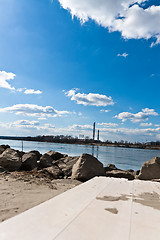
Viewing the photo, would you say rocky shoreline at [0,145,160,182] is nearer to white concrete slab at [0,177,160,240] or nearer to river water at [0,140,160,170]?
white concrete slab at [0,177,160,240]

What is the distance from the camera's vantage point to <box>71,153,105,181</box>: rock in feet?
22.8

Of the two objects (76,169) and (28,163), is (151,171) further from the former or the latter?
(28,163)

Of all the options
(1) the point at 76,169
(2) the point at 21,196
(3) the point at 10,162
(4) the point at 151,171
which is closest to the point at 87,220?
(2) the point at 21,196

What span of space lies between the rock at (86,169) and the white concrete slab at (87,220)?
3818 mm

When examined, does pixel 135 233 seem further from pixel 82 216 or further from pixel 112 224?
pixel 82 216

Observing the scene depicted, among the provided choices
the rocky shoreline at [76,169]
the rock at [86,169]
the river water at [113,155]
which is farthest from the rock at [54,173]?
the river water at [113,155]

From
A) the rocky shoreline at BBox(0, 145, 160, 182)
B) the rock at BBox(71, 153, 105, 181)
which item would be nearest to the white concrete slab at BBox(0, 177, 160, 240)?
the rock at BBox(71, 153, 105, 181)

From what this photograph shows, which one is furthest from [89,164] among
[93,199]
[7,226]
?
[7,226]

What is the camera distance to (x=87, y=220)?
2.19 meters

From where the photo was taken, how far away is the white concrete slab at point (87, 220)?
6.05ft

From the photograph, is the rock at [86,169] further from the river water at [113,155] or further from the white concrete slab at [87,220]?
the river water at [113,155]

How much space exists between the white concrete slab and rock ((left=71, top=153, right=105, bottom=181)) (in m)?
3.82

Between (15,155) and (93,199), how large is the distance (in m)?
7.42

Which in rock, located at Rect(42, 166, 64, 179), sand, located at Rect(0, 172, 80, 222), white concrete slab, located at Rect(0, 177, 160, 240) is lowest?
rock, located at Rect(42, 166, 64, 179)
